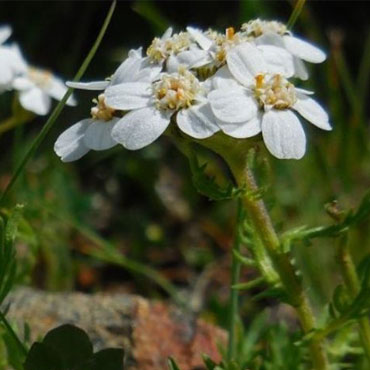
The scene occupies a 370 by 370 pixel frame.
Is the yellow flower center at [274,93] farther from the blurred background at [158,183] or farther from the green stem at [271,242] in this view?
the blurred background at [158,183]

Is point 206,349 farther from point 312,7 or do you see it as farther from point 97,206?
point 312,7

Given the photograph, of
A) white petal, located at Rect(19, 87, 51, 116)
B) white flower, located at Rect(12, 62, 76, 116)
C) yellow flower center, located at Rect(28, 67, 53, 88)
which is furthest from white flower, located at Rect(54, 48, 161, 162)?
yellow flower center, located at Rect(28, 67, 53, 88)


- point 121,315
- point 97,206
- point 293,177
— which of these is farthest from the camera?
point 97,206

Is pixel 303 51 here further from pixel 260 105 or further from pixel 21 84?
pixel 21 84

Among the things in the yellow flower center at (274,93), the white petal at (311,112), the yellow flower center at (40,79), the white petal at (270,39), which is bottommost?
the white petal at (311,112)

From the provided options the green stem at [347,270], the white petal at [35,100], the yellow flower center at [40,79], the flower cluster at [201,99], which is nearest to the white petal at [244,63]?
the flower cluster at [201,99]

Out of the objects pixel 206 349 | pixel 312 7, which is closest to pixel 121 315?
pixel 206 349

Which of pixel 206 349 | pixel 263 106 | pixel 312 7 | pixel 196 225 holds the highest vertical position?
pixel 312 7
